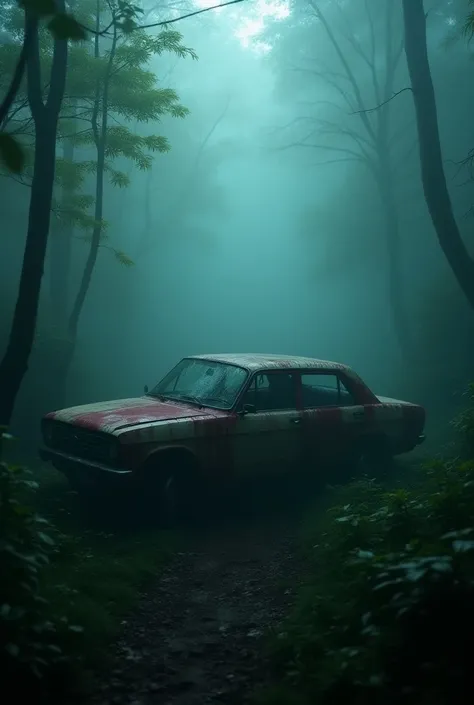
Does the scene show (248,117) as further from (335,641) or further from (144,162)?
(335,641)

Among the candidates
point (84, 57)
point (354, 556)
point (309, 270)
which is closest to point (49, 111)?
point (84, 57)

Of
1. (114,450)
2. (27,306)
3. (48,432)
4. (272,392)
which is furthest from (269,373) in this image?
(27,306)

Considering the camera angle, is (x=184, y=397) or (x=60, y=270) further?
(x=60, y=270)

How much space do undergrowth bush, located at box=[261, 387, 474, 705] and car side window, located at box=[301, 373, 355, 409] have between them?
3501 mm

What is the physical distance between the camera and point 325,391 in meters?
8.91

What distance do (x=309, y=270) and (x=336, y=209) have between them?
4254mm

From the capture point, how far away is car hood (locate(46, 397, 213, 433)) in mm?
6605

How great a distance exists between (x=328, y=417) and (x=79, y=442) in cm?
310

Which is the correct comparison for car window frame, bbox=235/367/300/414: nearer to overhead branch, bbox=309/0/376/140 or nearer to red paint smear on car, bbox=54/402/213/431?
red paint smear on car, bbox=54/402/213/431

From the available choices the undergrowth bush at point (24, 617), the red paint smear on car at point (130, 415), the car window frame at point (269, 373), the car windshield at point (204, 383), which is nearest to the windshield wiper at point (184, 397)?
the car windshield at point (204, 383)

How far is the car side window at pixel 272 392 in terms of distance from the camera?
7.79m

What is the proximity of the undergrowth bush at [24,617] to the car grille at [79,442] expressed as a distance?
2.29 metres

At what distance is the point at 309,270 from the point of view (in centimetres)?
3178

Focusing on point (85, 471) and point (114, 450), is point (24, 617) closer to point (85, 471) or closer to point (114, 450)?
point (114, 450)
